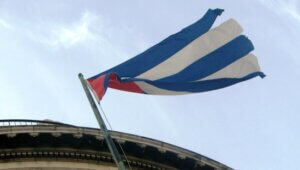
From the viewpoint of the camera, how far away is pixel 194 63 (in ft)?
63.4

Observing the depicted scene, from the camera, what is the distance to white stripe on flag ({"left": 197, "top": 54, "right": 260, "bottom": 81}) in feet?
63.2

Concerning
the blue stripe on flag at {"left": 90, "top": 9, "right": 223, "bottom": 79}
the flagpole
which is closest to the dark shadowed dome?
the blue stripe on flag at {"left": 90, "top": 9, "right": 223, "bottom": 79}

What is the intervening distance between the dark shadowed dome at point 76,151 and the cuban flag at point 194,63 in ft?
Answer: 20.8

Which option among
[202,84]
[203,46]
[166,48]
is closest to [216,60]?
[203,46]

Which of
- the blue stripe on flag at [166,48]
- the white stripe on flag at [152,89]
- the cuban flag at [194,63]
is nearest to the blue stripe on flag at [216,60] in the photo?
the cuban flag at [194,63]

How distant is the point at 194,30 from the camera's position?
65.4 feet

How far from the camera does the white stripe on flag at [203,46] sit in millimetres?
19250

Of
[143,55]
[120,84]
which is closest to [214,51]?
[143,55]

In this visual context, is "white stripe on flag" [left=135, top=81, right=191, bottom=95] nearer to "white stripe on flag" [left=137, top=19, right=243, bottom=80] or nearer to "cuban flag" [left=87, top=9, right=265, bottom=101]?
"cuban flag" [left=87, top=9, right=265, bottom=101]

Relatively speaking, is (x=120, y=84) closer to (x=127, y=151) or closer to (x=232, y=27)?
(x=232, y=27)

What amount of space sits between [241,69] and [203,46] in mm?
1335

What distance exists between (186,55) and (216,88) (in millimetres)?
1336

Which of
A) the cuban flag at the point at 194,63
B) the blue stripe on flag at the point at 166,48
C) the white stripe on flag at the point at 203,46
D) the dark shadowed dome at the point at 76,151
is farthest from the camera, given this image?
the dark shadowed dome at the point at 76,151

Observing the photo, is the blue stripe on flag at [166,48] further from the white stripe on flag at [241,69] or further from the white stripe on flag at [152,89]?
the white stripe on flag at [241,69]
